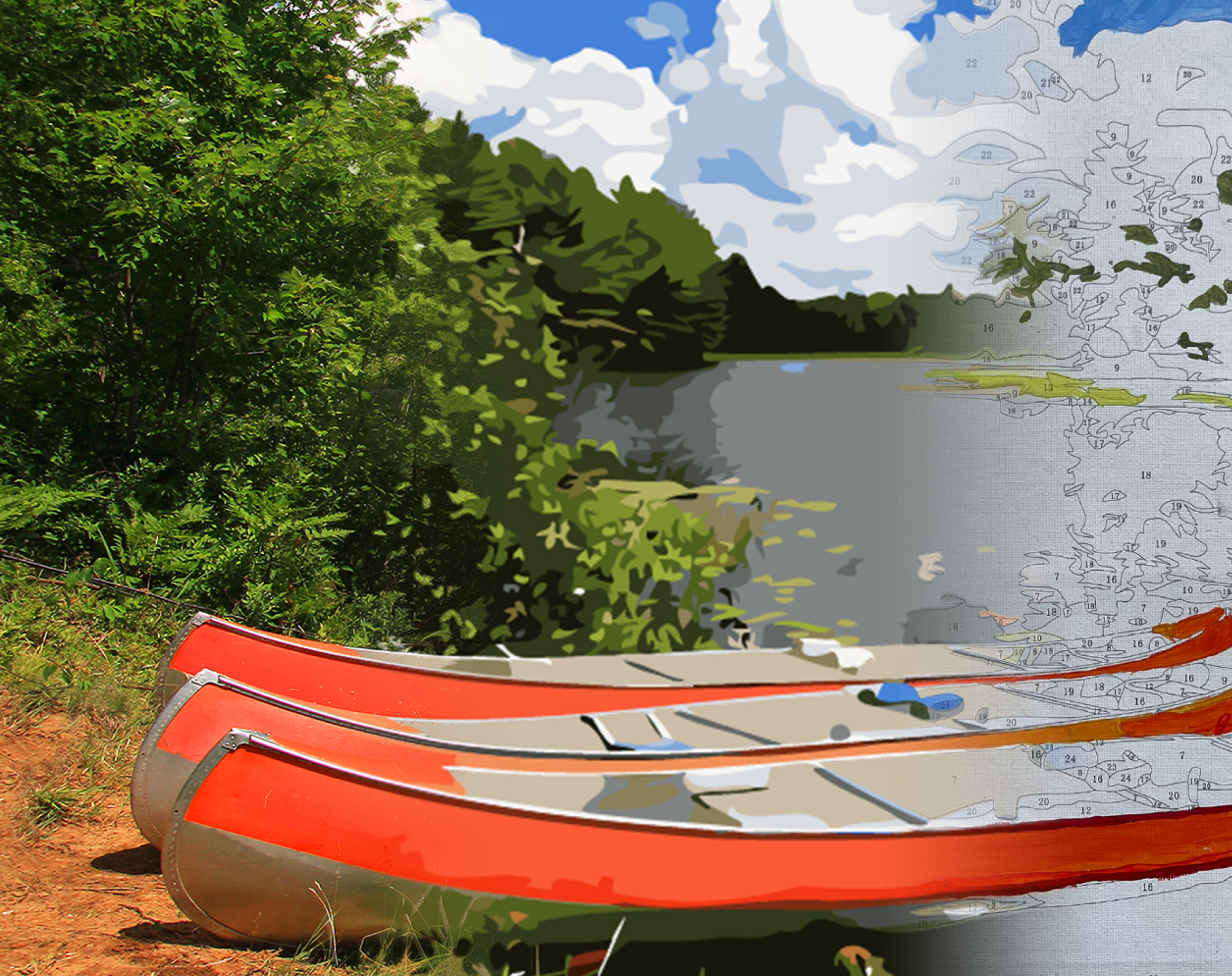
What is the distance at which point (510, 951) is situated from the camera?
3076 mm

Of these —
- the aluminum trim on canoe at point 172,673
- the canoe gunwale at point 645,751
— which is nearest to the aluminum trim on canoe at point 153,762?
the canoe gunwale at point 645,751

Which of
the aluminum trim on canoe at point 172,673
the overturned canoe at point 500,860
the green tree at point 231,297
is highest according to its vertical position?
the green tree at point 231,297

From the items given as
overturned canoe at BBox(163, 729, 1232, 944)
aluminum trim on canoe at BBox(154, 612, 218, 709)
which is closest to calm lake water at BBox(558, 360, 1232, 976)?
overturned canoe at BBox(163, 729, 1232, 944)

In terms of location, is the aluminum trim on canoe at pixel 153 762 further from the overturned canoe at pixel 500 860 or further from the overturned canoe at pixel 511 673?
the overturned canoe at pixel 511 673

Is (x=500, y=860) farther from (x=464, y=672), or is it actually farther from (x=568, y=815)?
(x=464, y=672)

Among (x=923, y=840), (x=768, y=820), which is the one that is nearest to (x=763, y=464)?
(x=768, y=820)

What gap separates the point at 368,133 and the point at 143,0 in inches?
73.5

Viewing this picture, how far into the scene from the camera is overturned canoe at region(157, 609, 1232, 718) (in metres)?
4.71

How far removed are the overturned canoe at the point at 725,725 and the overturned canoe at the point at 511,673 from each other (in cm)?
10

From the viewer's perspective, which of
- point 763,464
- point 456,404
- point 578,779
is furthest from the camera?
point 456,404

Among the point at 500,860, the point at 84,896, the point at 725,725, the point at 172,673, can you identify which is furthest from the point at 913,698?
the point at 84,896

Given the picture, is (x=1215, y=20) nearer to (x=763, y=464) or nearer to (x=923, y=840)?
(x=923, y=840)

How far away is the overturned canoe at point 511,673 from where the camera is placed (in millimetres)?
4711

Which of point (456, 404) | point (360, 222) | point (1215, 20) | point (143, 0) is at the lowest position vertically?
point (456, 404)
